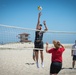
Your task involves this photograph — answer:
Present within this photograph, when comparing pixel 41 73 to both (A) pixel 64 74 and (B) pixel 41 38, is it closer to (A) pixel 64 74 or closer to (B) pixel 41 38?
(A) pixel 64 74

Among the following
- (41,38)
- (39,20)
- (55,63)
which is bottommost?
(55,63)

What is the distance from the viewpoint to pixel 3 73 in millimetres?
12023

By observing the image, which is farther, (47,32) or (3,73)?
(3,73)

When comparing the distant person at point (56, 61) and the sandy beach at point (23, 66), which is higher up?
the distant person at point (56, 61)

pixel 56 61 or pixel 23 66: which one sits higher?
pixel 56 61

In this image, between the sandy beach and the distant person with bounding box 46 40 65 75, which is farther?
the sandy beach

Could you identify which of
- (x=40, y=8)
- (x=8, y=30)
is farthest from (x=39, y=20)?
(x=8, y=30)

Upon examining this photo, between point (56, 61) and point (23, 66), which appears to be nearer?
point (56, 61)

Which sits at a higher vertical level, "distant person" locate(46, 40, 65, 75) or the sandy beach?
"distant person" locate(46, 40, 65, 75)

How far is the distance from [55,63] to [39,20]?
3199 mm

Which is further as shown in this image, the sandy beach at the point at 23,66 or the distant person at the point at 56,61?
the sandy beach at the point at 23,66

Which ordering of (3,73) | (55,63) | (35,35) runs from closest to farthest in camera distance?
(55,63)
(35,35)
(3,73)

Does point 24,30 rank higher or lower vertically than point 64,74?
higher

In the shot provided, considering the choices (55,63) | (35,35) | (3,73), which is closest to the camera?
(55,63)
